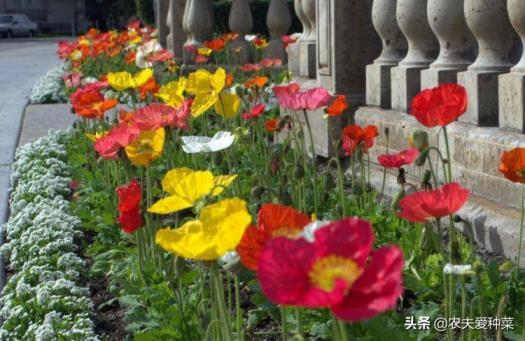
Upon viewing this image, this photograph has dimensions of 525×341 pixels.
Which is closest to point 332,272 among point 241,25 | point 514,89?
point 514,89

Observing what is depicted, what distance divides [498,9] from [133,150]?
1672 mm

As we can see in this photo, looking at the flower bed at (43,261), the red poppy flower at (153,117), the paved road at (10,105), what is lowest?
the paved road at (10,105)

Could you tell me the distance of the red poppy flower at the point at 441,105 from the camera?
254 centimetres

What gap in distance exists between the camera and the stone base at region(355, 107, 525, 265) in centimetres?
370

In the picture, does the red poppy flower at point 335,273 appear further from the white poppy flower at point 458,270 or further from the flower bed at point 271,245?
the white poppy flower at point 458,270

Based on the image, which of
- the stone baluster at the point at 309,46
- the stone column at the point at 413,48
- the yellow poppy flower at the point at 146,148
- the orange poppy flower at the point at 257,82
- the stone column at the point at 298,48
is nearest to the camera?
the yellow poppy flower at the point at 146,148

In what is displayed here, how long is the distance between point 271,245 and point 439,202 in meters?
0.72

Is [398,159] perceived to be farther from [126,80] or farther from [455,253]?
[126,80]

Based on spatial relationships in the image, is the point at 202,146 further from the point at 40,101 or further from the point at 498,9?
the point at 40,101

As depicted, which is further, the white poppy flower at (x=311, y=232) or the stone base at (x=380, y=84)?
the stone base at (x=380, y=84)

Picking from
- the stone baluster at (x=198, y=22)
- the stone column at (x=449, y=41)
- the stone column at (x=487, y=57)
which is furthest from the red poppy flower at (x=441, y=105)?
the stone baluster at (x=198, y=22)

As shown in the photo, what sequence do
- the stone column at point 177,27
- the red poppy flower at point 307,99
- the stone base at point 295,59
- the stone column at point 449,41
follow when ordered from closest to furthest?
1. the red poppy flower at point 307,99
2. the stone column at point 449,41
3. the stone base at point 295,59
4. the stone column at point 177,27

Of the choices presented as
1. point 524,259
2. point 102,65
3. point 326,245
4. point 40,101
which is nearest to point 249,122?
point 524,259

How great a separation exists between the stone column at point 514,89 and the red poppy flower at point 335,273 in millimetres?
2581
